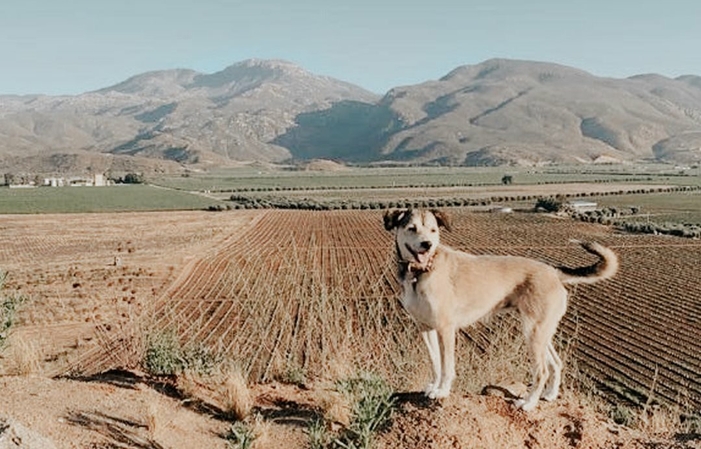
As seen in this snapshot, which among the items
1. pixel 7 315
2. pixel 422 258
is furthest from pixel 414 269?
pixel 7 315

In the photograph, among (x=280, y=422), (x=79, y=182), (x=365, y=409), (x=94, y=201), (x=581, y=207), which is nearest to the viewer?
(x=365, y=409)

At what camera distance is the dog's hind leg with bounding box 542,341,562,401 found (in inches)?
300

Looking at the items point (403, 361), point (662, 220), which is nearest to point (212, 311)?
point (403, 361)

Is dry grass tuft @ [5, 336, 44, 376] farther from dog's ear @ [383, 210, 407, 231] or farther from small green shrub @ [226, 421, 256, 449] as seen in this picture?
dog's ear @ [383, 210, 407, 231]

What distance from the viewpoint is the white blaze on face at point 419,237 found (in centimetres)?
667

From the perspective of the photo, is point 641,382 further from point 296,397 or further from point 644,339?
point 296,397

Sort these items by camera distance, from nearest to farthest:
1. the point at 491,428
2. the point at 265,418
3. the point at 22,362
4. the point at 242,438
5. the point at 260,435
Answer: the point at 242,438 < the point at 260,435 < the point at 491,428 < the point at 265,418 < the point at 22,362

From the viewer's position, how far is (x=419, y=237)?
6664mm

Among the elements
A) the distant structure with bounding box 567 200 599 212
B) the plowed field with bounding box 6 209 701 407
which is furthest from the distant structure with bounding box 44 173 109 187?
the distant structure with bounding box 567 200 599 212

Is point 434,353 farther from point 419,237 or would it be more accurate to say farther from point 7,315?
point 7,315

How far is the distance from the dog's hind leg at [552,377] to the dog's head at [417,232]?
196 centimetres

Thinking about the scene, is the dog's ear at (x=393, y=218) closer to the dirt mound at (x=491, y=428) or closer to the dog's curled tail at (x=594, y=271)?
the dirt mound at (x=491, y=428)

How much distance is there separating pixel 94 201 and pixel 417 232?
112805mm

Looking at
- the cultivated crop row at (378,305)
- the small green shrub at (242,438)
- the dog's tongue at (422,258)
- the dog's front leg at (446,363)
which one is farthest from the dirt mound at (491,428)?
the cultivated crop row at (378,305)
